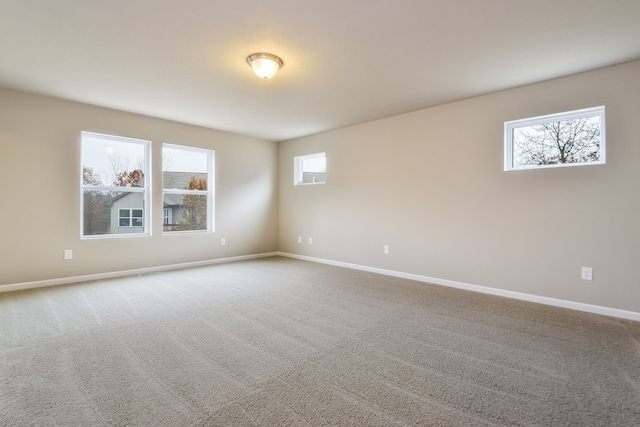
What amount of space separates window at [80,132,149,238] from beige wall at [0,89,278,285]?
13 centimetres

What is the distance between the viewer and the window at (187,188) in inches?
198

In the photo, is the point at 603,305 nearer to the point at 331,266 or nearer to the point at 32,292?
the point at 331,266

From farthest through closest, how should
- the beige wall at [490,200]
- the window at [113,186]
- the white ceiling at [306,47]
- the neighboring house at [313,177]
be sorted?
the neighboring house at [313,177] < the window at [113,186] < the beige wall at [490,200] < the white ceiling at [306,47]

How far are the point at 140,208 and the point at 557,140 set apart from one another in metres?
5.79

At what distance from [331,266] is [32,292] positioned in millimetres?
4092

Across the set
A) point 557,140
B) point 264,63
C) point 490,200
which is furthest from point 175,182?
point 557,140

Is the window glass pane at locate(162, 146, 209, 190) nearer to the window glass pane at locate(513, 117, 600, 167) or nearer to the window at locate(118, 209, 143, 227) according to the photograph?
the window at locate(118, 209, 143, 227)

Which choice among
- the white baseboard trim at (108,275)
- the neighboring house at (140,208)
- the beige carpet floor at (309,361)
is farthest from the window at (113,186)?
the beige carpet floor at (309,361)

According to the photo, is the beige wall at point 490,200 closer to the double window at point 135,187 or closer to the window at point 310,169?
the window at point 310,169

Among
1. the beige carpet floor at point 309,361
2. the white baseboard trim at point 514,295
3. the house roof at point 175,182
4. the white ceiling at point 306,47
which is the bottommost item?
the beige carpet floor at point 309,361

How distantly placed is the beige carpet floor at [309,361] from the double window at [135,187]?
127 cm

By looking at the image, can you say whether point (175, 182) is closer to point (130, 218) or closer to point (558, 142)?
point (130, 218)

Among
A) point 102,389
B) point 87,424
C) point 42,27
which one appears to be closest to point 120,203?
point 42,27

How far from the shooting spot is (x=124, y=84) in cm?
347
